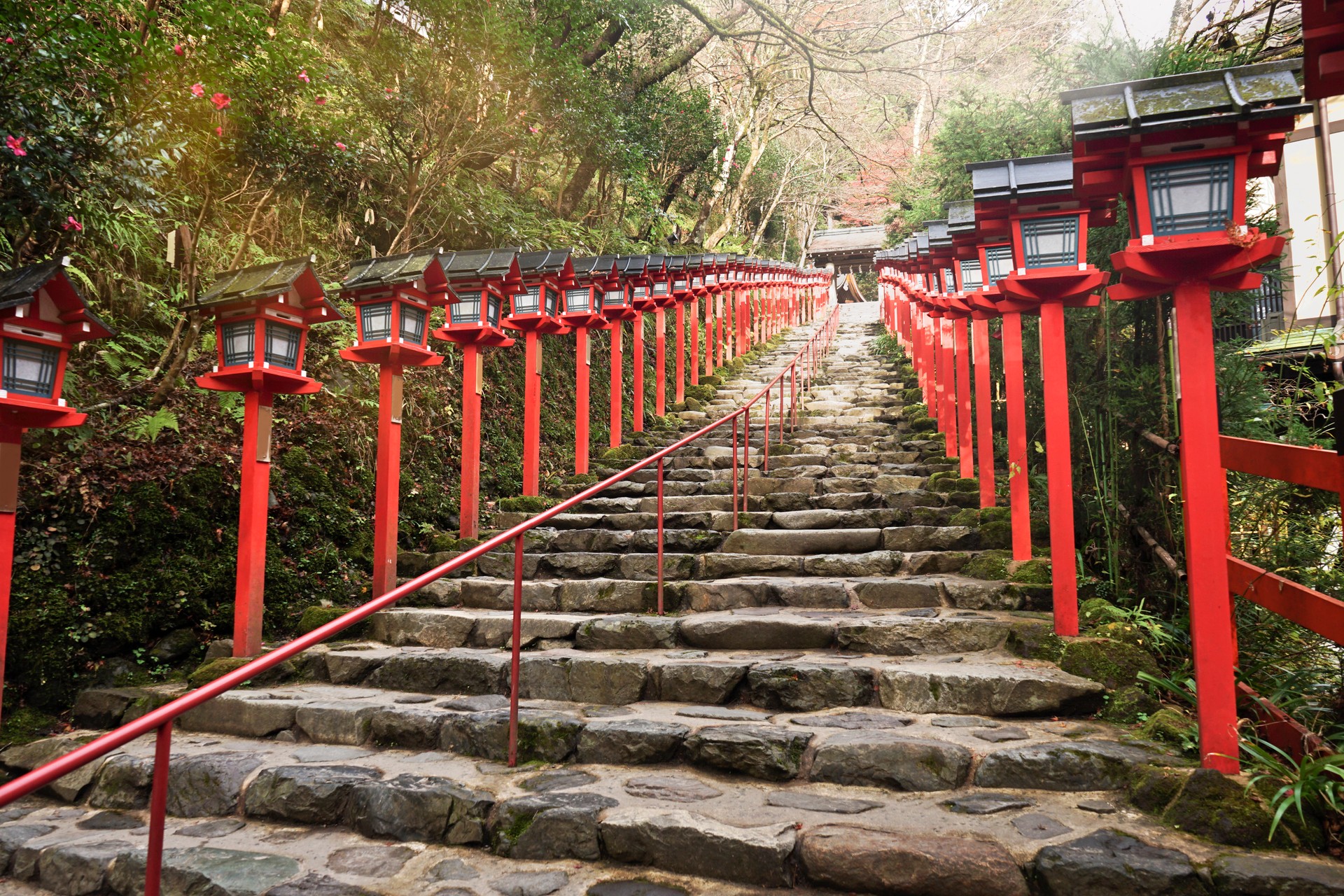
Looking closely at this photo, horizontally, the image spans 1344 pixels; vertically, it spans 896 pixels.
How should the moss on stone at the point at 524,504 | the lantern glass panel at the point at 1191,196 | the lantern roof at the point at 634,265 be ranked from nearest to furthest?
the lantern glass panel at the point at 1191,196 → the moss on stone at the point at 524,504 → the lantern roof at the point at 634,265

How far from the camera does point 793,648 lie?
4.04 meters

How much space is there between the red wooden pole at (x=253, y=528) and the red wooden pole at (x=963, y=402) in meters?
5.11

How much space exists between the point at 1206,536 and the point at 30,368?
15.8 feet

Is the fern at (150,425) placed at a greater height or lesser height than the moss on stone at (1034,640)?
greater

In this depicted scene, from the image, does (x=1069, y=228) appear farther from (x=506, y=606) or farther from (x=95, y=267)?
(x=95, y=267)

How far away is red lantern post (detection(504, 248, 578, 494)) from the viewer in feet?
22.2

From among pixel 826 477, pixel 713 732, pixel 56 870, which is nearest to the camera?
pixel 56 870

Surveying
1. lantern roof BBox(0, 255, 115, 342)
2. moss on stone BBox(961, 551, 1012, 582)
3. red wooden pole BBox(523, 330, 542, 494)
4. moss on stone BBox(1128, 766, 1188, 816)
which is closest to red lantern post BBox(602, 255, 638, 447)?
red wooden pole BBox(523, 330, 542, 494)

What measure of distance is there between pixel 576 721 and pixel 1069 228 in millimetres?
3418

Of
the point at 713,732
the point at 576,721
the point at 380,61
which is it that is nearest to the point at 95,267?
the point at 380,61

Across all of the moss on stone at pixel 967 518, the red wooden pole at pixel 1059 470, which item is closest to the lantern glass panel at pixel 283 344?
the red wooden pole at pixel 1059 470

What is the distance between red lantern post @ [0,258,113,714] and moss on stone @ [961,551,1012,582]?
480 cm

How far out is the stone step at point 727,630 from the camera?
3.88 m

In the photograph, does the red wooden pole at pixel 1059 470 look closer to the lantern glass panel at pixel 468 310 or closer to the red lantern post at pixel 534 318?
the lantern glass panel at pixel 468 310
